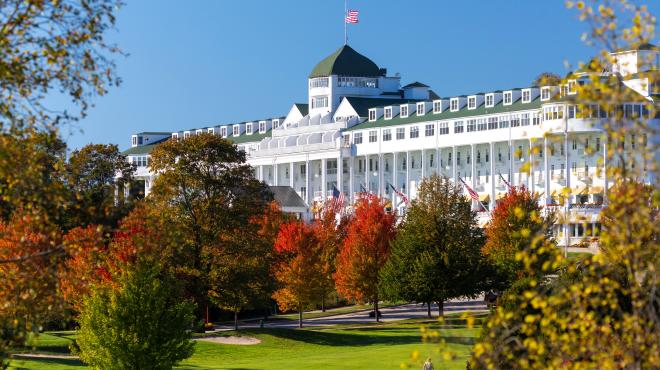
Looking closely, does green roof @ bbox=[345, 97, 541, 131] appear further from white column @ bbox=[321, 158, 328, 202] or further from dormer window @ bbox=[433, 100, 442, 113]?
white column @ bbox=[321, 158, 328, 202]

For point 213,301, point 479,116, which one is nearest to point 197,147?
point 213,301

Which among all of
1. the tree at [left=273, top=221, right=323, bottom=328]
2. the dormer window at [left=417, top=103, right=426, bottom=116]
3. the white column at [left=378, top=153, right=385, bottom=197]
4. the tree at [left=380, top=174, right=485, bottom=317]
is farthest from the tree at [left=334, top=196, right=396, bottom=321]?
the white column at [left=378, top=153, right=385, bottom=197]

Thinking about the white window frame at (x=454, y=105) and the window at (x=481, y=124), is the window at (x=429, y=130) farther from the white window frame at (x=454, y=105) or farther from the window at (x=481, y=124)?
the window at (x=481, y=124)

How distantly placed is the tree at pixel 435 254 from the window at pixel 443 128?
56.3m

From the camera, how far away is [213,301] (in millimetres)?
72688

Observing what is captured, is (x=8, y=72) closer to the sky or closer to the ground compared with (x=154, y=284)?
closer to the sky

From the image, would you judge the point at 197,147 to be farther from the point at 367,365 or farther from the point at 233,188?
the point at 367,365

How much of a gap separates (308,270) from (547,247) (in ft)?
222

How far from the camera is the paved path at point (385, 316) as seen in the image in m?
84.8

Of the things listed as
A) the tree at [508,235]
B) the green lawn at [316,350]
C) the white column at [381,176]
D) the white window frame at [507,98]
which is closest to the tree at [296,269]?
the green lawn at [316,350]

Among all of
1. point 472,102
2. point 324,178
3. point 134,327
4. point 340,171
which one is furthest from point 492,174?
point 134,327

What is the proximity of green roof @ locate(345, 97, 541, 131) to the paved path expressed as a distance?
36023mm

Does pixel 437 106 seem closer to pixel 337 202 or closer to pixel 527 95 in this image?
pixel 527 95

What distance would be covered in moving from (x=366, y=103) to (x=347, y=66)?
7683mm
